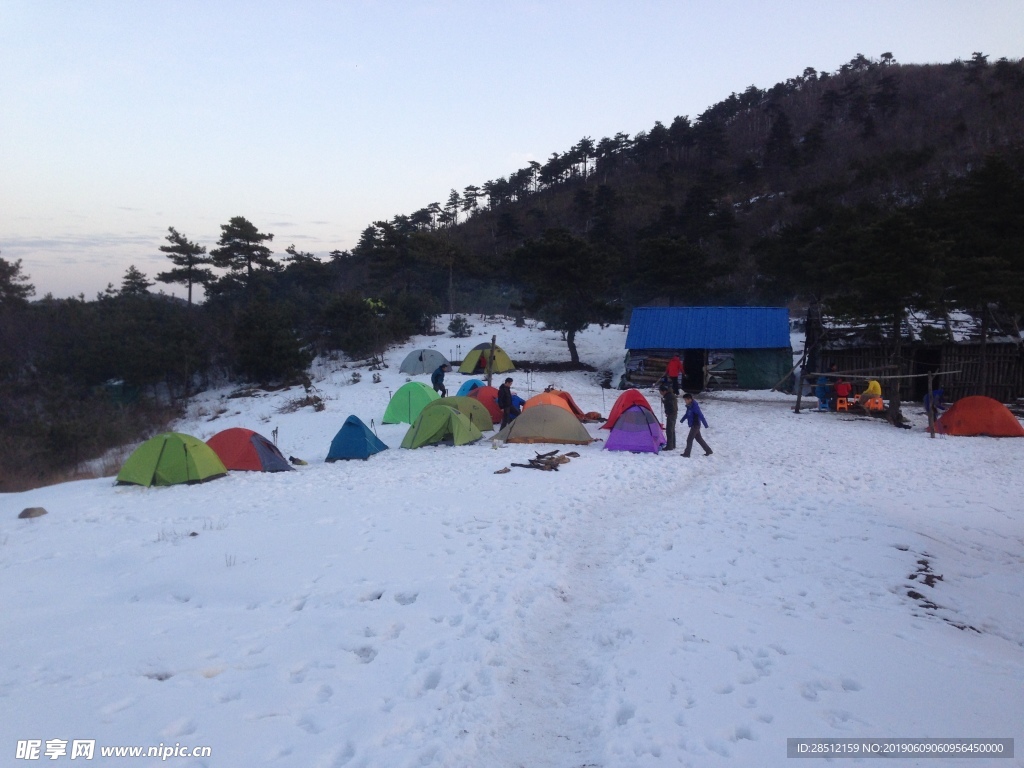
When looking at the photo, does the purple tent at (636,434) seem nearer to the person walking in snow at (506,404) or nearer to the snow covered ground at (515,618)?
the snow covered ground at (515,618)

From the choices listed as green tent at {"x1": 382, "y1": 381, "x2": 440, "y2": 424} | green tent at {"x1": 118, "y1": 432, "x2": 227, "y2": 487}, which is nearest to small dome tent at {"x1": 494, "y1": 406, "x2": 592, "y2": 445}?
green tent at {"x1": 382, "y1": 381, "x2": 440, "y2": 424}

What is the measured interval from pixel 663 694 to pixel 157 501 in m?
9.65

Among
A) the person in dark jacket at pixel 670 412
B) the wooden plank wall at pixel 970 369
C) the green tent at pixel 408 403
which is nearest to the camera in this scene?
the person in dark jacket at pixel 670 412

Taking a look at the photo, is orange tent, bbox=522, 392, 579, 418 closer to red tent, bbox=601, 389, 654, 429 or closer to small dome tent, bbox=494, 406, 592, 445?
small dome tent, bbox=494, 406, 592, 445

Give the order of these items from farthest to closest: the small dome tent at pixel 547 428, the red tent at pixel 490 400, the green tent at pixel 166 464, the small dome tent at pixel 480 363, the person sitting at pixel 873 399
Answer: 1. the small dome tent at pixel 480 363
2. the person sitting at pixel 873 399
3. the red tent at pixel 490 400
4. the small dome tent at pixel 547 428
5. the green tent at pixel 166 464

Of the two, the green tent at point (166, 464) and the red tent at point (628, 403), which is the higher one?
the red tent at point (628, 403)

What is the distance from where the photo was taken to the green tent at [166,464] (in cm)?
1170

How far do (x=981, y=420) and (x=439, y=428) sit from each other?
1446cm

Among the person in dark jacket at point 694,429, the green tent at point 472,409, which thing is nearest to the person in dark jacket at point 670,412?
the person in dark jacket at point 694,429

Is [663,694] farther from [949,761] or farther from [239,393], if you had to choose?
[239,393]

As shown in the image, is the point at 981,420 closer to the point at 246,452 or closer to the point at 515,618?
the point at 515,618

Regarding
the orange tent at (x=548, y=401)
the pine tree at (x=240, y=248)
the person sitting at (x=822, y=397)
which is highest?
the pine tree at (x=240, y=248)

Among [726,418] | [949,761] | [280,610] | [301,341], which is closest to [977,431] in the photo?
[726,418]

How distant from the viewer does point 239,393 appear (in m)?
29.2
